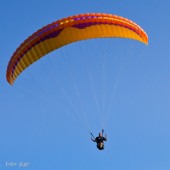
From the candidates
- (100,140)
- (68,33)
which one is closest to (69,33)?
(68,33)

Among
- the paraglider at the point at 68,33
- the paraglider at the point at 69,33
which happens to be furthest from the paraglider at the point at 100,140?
the paraglider at the point at 69,33

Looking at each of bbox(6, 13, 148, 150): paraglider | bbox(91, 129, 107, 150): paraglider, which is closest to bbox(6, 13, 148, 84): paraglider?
bbox(6, 13, 148, 150): paraglider

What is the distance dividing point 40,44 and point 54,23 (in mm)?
1496

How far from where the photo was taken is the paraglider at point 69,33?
2872 cm

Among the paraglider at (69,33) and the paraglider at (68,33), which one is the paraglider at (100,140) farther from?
the paraglider at (69,33)

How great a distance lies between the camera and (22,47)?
2944 centimetres

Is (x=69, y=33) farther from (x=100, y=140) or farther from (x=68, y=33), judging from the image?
(x=100, y=140)

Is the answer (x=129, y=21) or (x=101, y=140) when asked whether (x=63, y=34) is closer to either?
(x=129, y=21)

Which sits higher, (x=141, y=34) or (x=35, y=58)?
(x=141, y=34)

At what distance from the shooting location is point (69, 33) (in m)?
29.0

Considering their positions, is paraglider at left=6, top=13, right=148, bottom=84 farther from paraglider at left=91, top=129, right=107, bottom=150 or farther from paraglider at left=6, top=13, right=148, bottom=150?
paraglider at left=91, top=129, right=107, bottom=150

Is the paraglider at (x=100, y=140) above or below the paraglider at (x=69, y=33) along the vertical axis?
below

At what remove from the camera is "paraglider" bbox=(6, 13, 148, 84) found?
28719mm

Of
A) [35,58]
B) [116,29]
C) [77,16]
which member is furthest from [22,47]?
[116,29]
